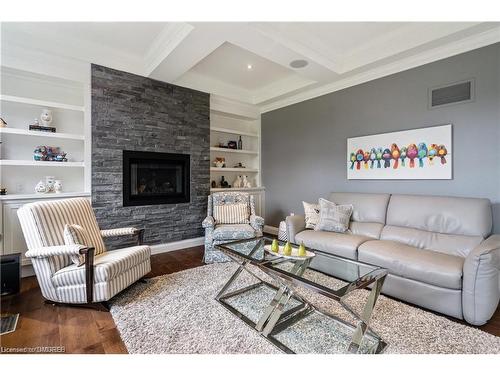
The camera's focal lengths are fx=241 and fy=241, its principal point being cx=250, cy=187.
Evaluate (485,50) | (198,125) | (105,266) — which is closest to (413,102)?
(485,50)

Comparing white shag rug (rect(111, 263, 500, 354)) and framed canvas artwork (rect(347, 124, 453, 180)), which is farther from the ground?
framed canvas artwork (rect(347, 124, 453, 180))

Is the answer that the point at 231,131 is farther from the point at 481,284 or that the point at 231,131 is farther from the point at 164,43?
the point at 481,284

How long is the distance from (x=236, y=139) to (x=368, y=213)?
311 cm

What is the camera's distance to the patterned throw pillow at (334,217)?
312 centimetres

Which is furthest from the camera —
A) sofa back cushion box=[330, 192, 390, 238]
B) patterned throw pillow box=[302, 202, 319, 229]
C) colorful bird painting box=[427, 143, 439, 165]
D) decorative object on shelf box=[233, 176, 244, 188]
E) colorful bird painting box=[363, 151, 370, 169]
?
decorative object on shelf box=[233, 176, 244, 188]

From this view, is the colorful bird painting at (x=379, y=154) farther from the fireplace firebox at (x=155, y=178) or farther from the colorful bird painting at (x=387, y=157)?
the fireplace firebox at (x=155, y=178)

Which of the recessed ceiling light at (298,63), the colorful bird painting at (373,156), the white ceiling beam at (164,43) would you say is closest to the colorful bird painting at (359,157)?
the colorful bird painting at (373,156)

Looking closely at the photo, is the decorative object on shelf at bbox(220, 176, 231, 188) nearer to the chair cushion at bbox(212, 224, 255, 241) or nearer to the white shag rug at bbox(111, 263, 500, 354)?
the chair cushion at bbox(212, 224, 255, 241)

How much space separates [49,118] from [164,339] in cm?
317

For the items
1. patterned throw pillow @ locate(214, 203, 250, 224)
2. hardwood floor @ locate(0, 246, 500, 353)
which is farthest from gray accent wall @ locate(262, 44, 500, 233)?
hardwood floor @ locate(0, 246, 500, 353)

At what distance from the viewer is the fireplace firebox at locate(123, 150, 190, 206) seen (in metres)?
3.54

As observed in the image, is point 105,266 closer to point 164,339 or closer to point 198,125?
point 164,339

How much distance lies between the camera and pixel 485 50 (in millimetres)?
2531
